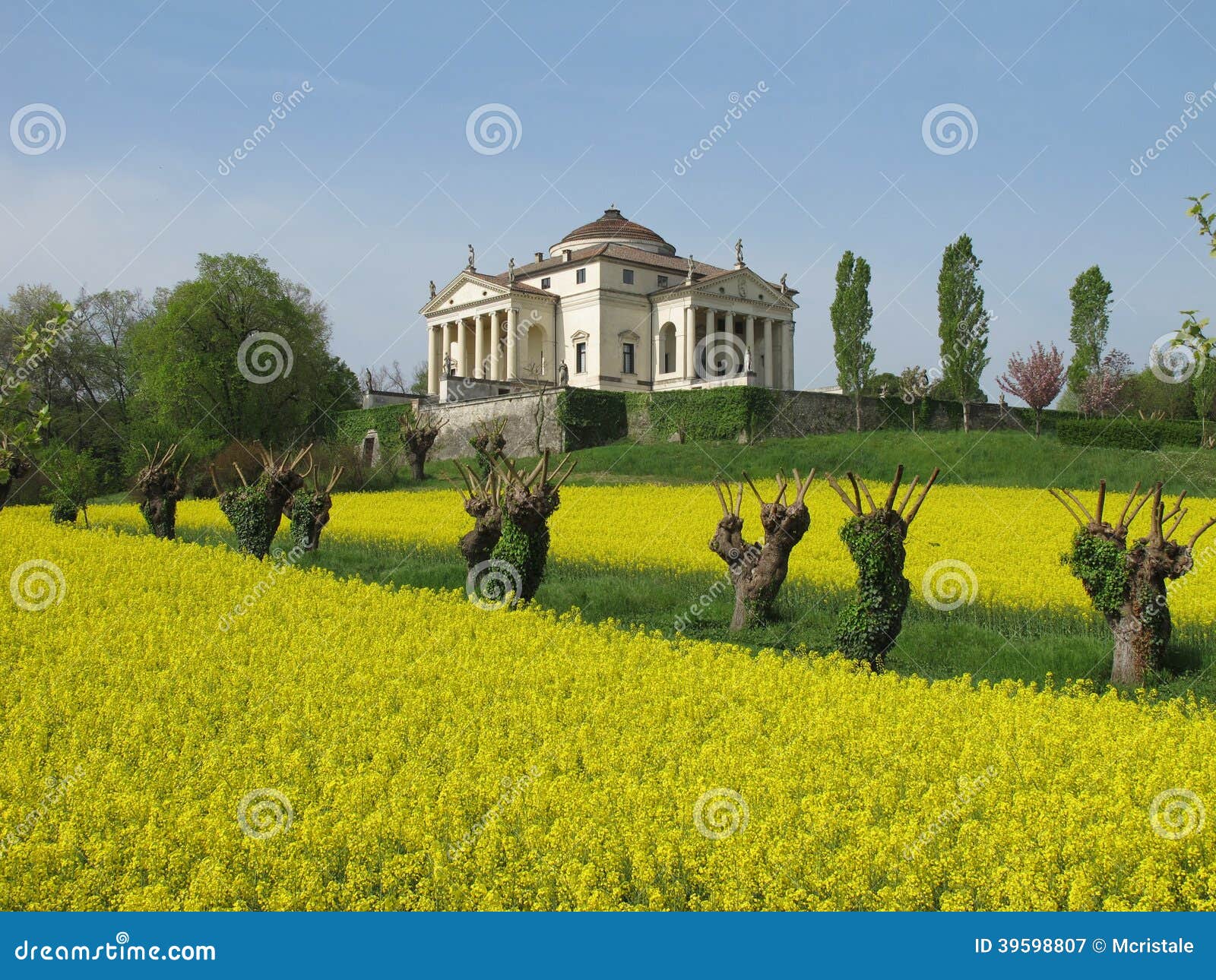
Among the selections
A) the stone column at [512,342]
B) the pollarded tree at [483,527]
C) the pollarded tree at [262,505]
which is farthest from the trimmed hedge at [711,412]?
the pollarded tree at [483,527]

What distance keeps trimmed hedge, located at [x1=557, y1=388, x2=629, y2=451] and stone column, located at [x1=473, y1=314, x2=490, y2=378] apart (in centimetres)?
2143

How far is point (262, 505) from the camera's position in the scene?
896 inches

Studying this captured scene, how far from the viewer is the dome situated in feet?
249

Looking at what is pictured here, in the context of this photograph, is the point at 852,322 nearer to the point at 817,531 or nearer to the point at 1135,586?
the point at 817,531

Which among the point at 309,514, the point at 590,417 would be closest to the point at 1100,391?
the point at 590,417

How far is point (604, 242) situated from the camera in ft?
244

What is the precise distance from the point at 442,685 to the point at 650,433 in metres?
40.3

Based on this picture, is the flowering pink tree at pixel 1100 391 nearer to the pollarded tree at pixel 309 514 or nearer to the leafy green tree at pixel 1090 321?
the leafy green tree at pixel 1090 321

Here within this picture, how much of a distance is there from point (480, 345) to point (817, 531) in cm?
4849

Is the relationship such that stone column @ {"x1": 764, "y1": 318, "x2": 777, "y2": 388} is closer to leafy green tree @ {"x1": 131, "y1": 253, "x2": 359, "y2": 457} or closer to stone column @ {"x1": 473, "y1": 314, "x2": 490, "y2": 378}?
stone column @ {"x1": 473, "y1": 314, "x2": 490, "y2": 378}

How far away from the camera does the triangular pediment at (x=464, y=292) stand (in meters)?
70.6

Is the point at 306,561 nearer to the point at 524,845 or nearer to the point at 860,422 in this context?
the point at 524,845

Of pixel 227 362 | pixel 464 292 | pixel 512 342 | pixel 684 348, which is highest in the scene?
pixel 464 292

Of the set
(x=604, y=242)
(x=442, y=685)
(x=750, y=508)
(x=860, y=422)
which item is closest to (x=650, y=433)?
(x=860, y=422)
